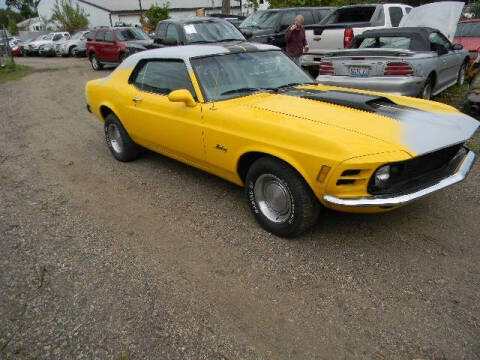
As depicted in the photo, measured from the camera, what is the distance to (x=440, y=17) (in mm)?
8445

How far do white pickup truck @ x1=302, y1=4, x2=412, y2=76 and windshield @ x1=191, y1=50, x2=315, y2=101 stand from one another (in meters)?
5.43

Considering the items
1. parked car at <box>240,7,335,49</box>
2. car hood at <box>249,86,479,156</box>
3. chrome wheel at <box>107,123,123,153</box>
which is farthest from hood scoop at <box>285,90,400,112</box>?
parked car at <box>240,7,335,49</box>

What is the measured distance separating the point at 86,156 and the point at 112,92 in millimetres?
1228

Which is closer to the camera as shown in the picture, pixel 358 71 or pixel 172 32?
pixel 358 71

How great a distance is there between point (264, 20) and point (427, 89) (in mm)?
6330

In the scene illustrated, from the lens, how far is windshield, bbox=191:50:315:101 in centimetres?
378

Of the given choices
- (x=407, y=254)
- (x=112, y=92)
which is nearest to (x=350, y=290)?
(x=407, y=254)

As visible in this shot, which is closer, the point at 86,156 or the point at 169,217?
the point at 169,217

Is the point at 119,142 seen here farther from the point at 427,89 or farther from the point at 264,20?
the point at 264,20

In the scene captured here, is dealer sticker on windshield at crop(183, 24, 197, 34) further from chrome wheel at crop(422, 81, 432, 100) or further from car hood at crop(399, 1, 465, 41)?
chrome wheel at crop(422, 81, 432, 100)

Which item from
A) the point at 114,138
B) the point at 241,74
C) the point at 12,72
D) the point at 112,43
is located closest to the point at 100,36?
the point at 112,43

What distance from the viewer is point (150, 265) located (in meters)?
3.06

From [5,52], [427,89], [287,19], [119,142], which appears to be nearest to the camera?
[119,142]

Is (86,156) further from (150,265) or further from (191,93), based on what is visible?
(150,265)
